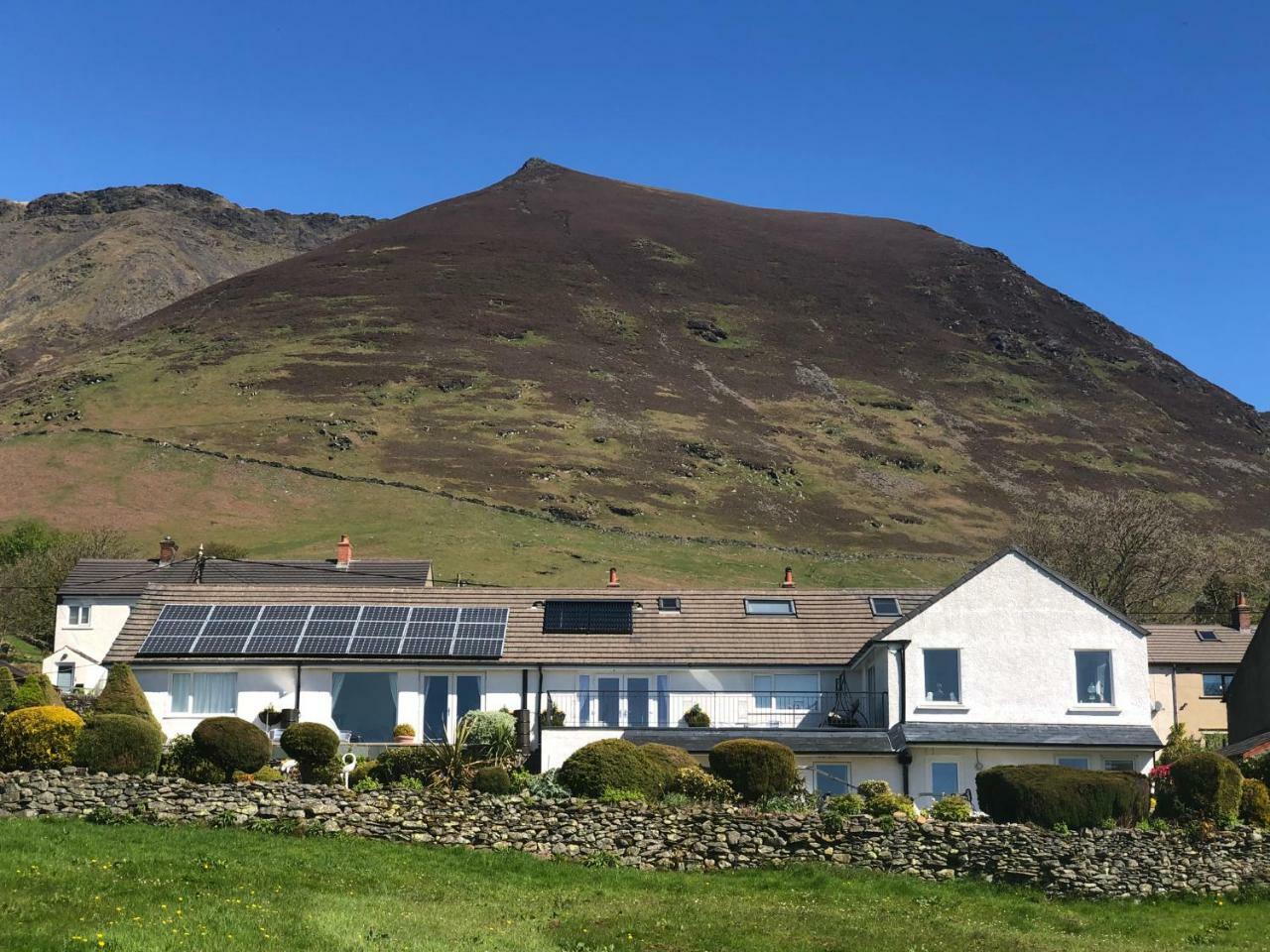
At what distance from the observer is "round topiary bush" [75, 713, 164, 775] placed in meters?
29.6

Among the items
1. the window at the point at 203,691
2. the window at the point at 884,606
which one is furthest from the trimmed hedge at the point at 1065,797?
the window at the point at 203,691

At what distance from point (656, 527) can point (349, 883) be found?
114 meters

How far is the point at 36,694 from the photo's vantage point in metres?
34.4

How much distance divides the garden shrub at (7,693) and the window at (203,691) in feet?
16.4

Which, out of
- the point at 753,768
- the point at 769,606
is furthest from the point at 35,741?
the point at 769,606

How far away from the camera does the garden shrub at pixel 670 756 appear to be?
3158 cm

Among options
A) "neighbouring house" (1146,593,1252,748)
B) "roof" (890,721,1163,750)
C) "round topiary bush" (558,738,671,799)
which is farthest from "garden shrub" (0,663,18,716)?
"neighbouring house" (1146,593,1252,748)

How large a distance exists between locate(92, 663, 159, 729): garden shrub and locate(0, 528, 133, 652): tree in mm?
47692

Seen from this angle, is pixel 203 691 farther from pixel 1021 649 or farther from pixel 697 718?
pixel 1021 649

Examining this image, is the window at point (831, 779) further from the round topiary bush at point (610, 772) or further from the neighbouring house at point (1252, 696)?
the neighbouring house at point (1252, 696)

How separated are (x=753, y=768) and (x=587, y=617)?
46.1 ft

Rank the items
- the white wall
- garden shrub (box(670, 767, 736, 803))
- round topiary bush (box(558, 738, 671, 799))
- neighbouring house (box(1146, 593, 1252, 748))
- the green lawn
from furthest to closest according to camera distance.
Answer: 1. neighbouring house (box(1146, 593, 1252, 748))
2. the white wall
3. garden shrub (box(670, 767, 736, 803))
4. round topiary bush (box(558, 738, 671, 799))
5. the green lawn

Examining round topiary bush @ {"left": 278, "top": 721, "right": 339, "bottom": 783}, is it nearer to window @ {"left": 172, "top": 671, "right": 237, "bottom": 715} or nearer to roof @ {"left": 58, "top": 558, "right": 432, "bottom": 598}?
window @ {"left": 172, "top": 671, "right": 237, "bottom": 715}

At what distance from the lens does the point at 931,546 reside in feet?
487
